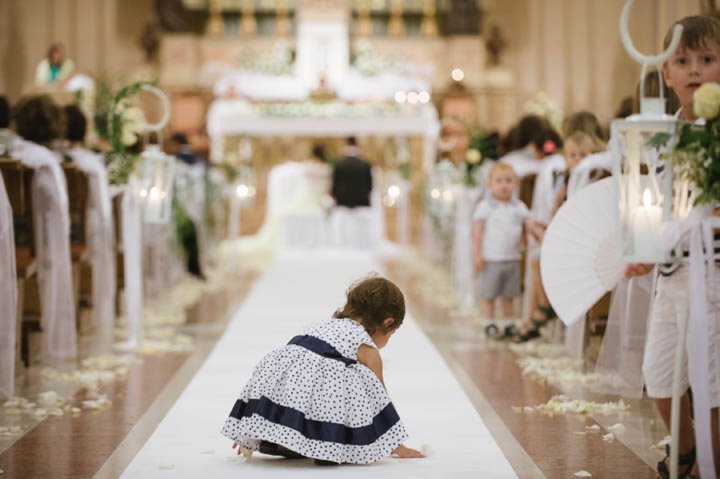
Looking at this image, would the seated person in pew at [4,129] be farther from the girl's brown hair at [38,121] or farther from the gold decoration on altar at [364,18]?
the gold decoration on altar at [364,18]

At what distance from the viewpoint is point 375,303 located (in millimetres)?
4934

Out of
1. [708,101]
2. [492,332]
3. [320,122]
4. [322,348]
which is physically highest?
[320,122]

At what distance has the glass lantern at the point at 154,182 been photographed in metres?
8.45

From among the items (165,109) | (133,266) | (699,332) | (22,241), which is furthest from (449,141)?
(699,332)

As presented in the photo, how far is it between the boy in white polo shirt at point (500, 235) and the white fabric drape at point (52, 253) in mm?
3025

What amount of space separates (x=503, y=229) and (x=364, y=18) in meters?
17.0

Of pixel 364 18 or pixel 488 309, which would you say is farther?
pixel 364 18

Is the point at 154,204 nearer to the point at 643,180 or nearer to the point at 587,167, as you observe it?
the point at 587,167

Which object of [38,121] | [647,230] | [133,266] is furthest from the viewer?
[133,266]

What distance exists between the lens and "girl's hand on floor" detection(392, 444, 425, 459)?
4.98 meters

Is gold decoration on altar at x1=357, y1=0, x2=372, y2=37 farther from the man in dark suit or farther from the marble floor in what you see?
the marble floor

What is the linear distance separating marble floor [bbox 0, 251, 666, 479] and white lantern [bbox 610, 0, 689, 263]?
101 centimetres

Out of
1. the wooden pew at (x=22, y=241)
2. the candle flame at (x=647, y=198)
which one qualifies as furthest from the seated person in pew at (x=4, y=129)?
the candle flame at (x=647, y=198)

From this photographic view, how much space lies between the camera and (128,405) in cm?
635
